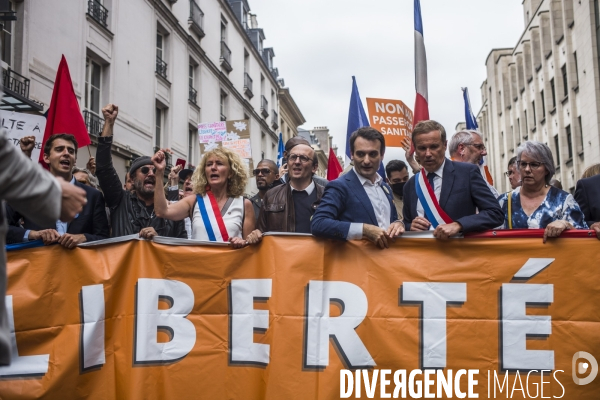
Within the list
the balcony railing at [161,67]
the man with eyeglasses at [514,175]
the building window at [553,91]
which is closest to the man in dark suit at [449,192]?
the man with eyeglasses at [514,175]

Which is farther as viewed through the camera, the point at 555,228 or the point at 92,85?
the point at 92,85

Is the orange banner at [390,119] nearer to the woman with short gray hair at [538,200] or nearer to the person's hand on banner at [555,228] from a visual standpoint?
the woman with short gray hair at [538,200]

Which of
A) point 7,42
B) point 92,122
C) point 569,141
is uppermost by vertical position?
point 569,141

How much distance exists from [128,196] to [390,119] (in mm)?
4354

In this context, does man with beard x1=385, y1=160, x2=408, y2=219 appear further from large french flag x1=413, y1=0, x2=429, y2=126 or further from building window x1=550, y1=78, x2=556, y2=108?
building window x1=550, y1=78, x2=556, y2=108

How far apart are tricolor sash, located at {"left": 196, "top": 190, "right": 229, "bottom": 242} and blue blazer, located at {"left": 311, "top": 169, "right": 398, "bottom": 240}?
0.77 metres

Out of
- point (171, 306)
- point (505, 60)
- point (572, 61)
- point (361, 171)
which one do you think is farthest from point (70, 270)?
point (505, 60)

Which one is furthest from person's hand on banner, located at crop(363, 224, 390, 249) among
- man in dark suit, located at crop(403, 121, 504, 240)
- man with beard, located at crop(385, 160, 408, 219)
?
man with beard, located at crop(385, 160, 408, 219)

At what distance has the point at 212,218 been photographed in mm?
4512

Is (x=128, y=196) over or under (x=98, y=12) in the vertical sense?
under

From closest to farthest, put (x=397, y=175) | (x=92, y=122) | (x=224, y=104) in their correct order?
(x=397, y=175) → (x=92, y=122) → (x=224, y=104)

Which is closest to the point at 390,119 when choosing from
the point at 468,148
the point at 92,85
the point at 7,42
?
the point at 468,148

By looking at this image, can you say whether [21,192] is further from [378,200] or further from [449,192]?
[449,192]

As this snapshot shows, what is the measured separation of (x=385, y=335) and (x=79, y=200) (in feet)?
7.73
